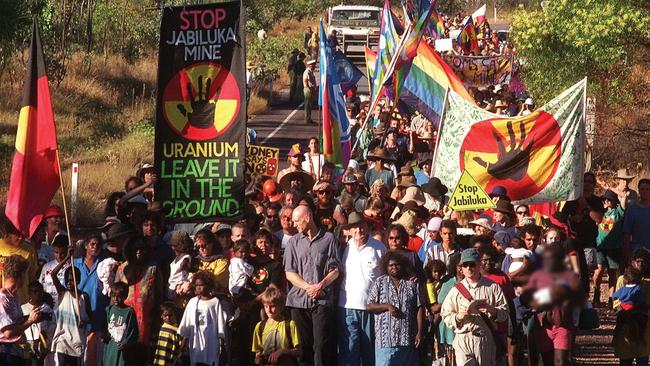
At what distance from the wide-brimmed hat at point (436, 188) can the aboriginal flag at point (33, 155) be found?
5229 millimetres

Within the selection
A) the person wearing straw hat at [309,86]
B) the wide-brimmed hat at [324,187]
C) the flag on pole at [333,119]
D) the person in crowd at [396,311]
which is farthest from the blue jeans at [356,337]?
the person wearing straw hat at [309,86]

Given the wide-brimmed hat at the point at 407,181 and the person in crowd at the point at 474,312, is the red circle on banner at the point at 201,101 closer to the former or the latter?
the person in crowd at the point at 474,312

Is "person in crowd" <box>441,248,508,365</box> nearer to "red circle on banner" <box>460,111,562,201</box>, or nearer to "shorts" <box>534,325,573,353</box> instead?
"shorts" <box>534,325,573,353</box>

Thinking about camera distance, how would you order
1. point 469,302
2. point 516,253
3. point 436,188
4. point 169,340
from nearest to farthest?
point 469,302
point 169,340
point 516,253
point 436,188

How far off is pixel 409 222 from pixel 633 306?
7.16ft

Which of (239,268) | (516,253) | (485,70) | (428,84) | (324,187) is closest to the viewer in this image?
(239,268)

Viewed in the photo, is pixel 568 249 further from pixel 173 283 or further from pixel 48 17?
pixel 48 17

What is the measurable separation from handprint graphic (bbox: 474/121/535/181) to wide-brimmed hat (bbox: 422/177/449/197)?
1.91 feet

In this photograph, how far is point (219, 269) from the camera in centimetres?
1219

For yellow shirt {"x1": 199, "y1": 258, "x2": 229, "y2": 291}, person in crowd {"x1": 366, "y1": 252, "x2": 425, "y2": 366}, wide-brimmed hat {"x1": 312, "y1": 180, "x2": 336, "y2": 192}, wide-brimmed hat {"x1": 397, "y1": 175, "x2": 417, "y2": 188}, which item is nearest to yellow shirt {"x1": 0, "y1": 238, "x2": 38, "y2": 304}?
yellow shirt {"x1": 199, "y1": 258, "x2": 229, "y2": 291}

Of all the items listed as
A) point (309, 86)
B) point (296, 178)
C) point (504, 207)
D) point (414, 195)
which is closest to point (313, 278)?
point (504, 207)

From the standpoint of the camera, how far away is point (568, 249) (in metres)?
12.9

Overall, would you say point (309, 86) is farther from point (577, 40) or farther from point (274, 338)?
point (274, 338)

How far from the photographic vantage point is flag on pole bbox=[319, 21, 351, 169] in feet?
56.6
